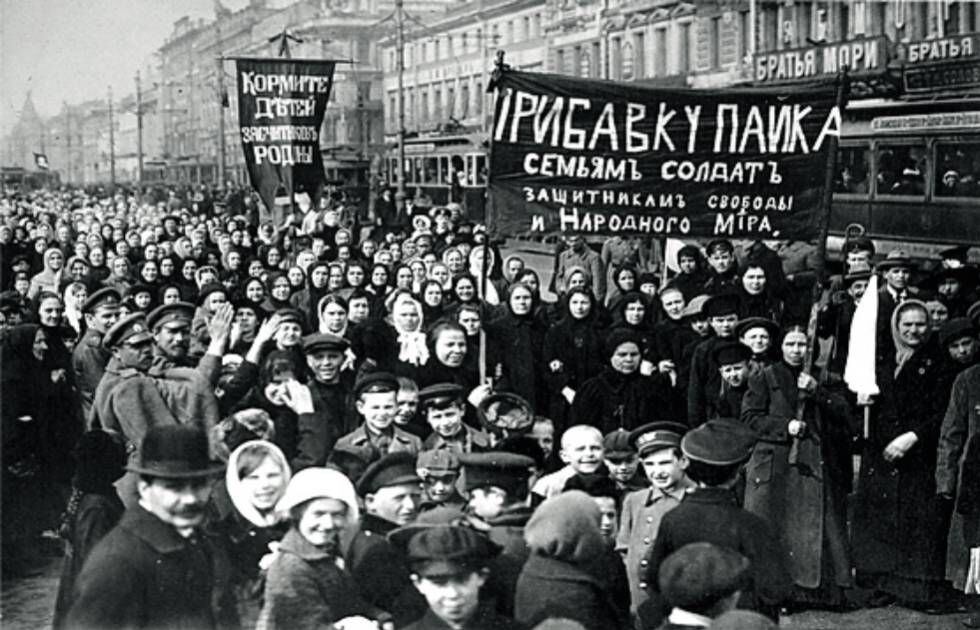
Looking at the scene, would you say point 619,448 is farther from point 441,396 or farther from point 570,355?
point 570,355

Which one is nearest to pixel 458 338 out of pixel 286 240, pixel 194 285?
pixel 194 285

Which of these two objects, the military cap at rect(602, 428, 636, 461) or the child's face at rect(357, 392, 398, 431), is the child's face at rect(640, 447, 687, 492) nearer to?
the military cap at rect(602, 428, 636, 461)

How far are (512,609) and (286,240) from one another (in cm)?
1146

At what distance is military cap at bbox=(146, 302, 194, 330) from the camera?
5852 millimetres

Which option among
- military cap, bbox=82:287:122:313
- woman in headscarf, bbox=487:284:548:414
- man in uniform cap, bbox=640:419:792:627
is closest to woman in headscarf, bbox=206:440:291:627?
man in uniform cap, bbox=640:419:792:627

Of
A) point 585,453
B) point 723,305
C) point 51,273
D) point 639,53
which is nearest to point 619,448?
point 585,453

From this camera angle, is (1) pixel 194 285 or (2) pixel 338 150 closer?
(1) pixel 194 285

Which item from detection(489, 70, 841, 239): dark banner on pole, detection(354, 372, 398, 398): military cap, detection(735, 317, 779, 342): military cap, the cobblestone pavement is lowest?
the cobblestone pavement

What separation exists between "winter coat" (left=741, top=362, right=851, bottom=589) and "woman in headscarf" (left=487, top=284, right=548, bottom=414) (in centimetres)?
191

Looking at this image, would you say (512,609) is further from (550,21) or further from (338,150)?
(550,21)

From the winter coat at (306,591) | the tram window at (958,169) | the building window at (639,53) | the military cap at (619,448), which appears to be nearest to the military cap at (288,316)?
the military cap at (619,448)

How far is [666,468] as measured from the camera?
4.63m

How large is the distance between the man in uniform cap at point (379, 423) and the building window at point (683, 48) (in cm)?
3312

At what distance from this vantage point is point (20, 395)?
6582mm
